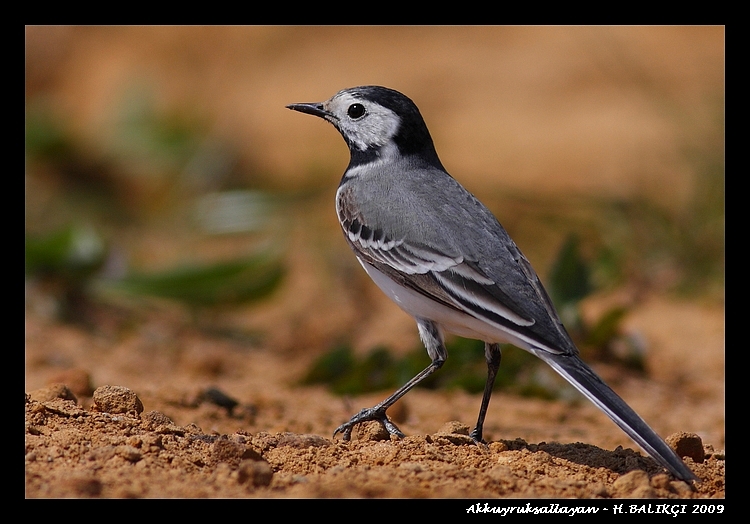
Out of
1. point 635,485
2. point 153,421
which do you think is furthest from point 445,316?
point 153,421

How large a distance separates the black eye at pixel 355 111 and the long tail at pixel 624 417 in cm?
257

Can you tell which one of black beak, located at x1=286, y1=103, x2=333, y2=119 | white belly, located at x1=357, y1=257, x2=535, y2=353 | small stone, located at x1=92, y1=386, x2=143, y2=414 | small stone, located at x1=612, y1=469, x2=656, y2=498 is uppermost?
black beak, located at x1=286, y1=103, x2=333, y2=119

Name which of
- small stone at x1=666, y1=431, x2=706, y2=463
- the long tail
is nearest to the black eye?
the long tail

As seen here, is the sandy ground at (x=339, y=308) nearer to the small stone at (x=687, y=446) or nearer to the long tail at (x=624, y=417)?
the small stone at (x=687, y=446)

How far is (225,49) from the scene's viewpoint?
18672mm

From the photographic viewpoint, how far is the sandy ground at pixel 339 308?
14.4ft

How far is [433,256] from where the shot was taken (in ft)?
17.7

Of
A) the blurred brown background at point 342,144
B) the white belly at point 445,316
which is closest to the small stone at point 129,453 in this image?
the white belly at point 445,316

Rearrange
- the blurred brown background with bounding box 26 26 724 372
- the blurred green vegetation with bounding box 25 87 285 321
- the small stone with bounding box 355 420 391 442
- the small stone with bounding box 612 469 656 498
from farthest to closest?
the blurred brown background with bounding box 26 26 724 372 < the blurred green vegetation with bounding box 25 87 285 321 < the small stone with bounding box 355 420 391 442 < the small stone with bounding box 612 469 656 498

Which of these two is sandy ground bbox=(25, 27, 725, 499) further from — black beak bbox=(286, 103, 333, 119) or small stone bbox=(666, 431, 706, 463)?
black beak bbox=(286, 103, 333, 119)

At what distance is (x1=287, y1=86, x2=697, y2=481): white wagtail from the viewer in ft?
15.9
